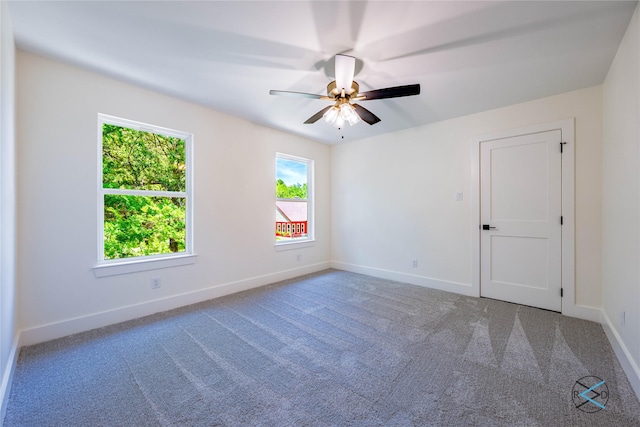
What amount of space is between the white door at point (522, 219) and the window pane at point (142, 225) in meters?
3.88

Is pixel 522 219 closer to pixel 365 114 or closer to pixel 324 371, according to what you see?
pixel 365 114

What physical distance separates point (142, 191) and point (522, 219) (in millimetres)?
4393

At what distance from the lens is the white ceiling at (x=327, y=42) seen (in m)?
1.66

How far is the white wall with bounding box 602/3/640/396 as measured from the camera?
171 centimetres

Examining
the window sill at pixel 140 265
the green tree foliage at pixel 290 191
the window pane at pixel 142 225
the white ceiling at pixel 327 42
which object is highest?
the white ceiling at pixel 327 42

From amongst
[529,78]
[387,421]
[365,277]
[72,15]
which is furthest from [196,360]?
[529,78]

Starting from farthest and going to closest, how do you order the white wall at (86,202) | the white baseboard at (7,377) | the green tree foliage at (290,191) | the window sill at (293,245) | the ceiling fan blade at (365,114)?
the green tree foliage at (290,191), the window sill at (293,245), the ceiling fan blade at (365,114), the white wall at (86,202), the white baseboard at (7,377)

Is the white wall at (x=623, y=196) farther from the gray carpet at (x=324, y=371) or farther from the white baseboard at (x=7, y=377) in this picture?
the white baseboard at (x=7, y=377)

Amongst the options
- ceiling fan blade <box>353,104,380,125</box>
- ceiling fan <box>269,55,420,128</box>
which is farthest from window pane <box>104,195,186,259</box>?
ceiling fan blade <box>353,104,380,125</box>

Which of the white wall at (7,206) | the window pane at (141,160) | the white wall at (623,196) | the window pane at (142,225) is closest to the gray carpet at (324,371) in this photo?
the white wall at (7,206)

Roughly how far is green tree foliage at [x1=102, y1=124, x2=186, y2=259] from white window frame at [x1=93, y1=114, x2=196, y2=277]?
0.17 ft

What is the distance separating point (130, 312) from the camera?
265cm

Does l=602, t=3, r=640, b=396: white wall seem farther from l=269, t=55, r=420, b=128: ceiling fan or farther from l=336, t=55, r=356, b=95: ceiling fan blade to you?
l=336, t=55, r=356, b=95: ceiling fan blade

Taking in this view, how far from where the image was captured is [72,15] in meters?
1.73
